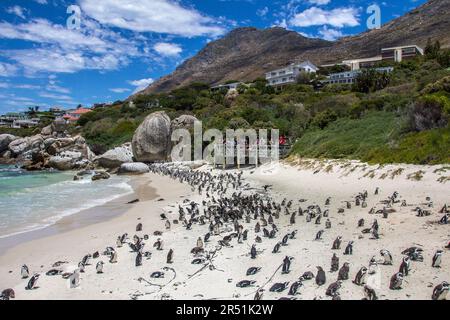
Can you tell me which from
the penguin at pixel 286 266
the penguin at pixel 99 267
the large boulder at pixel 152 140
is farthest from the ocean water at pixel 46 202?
the large boulder at pixel 152 140

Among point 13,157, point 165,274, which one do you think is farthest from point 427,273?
point 13,157

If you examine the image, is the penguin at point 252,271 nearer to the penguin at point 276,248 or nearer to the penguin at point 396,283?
the penguin at point 276,248

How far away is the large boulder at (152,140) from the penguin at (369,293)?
35.7 metres

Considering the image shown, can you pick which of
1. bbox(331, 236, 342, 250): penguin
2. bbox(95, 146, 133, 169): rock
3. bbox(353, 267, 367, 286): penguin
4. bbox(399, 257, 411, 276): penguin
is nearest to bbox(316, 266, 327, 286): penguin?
bbox(353, 267, 367, 286): penguin

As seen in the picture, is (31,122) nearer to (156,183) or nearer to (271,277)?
(156,183)

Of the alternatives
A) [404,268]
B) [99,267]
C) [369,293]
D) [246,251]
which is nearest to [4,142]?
[99,267]

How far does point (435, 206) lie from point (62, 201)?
15.7 meters

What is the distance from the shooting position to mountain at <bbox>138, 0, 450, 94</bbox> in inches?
4122

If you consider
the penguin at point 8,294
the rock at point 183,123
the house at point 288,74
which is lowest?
the penguin at point 8,294

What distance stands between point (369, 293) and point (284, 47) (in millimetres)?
147221

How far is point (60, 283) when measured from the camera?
7.49m

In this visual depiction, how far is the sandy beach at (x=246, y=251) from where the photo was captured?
668 cm

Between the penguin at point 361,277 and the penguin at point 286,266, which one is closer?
the penguin at point 361,277

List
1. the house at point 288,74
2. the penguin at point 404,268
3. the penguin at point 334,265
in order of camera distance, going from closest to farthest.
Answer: the penguin at point 404,268 → the penguin at point 334,265 → the house at point 288,74
